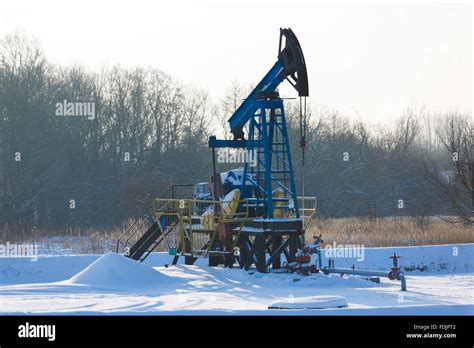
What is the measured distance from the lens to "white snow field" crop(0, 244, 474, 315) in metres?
14.7

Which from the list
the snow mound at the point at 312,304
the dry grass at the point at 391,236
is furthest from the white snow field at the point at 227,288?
the dry grass at the point at 391,236

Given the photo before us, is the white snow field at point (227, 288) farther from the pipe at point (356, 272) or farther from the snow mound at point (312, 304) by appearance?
the pipe at point (356, 272)

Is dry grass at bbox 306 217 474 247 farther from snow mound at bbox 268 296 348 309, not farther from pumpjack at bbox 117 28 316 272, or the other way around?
snow mound at bbox 268 296 348 309

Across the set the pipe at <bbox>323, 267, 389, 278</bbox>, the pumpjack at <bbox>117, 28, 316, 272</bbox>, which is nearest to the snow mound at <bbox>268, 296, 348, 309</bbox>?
the pipe at <bbox>323, 267, 389, 278</bbox>

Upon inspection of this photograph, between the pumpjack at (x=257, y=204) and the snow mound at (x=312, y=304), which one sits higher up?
the pumpjack at (x=257, y=204)

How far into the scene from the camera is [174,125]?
195 feet

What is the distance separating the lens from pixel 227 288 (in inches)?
771

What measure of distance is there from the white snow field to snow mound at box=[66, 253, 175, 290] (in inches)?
0.9

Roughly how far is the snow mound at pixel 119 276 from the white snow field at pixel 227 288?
2cm

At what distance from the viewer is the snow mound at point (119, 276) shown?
64.8 feet

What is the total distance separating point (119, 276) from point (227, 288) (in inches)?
102

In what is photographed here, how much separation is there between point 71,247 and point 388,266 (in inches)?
489
